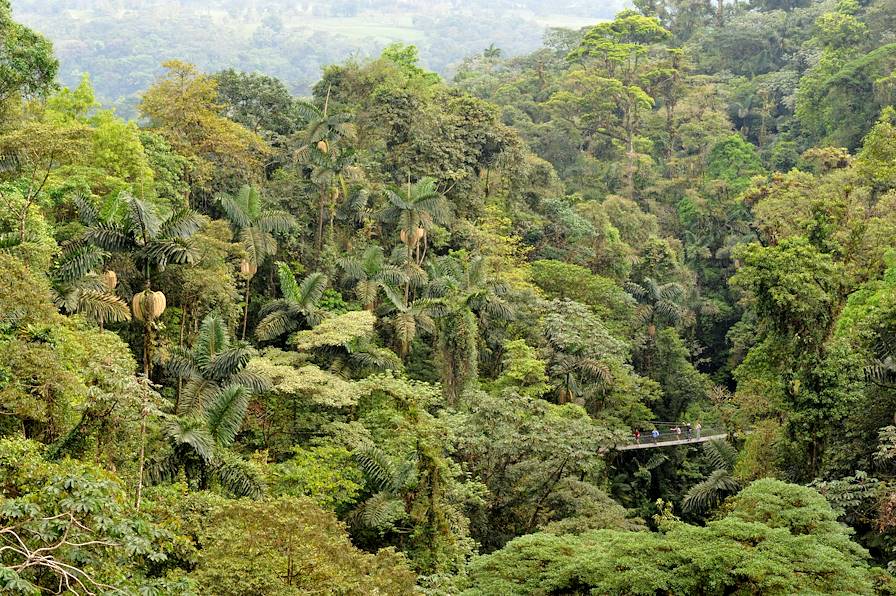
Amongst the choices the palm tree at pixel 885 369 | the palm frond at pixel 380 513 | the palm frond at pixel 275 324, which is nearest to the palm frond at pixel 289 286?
the palm frond at pixel 275 324

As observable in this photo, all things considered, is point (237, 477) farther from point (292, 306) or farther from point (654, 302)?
point (654, 302)

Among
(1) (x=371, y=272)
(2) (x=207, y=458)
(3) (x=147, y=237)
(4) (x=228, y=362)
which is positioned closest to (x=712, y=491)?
(1) (x=371, y=272)

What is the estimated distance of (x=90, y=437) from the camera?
1246 centimetres

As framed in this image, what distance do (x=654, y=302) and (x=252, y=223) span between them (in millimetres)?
15785

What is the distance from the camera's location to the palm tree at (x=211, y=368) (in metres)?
17.2

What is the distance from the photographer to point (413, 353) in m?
26.2

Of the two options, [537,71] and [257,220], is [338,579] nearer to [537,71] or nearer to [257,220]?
[257,220]

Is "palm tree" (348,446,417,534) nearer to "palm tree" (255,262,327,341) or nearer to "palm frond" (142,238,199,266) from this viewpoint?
"palm frond" (142,238,199,266)

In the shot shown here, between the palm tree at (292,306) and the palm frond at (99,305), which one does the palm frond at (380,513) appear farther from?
the palm tree at (292,306)

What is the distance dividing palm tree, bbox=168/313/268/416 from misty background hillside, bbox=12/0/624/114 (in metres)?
52.8

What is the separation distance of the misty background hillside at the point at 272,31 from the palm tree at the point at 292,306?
47877 millimetres

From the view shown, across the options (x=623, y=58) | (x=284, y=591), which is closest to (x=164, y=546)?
(x=284, y=591)

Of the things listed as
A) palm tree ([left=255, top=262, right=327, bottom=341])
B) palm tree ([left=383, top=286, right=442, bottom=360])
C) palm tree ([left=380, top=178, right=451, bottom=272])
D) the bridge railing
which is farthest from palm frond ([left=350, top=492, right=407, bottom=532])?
the bridge railing

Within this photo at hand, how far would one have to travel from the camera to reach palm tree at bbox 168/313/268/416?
1725 cm
